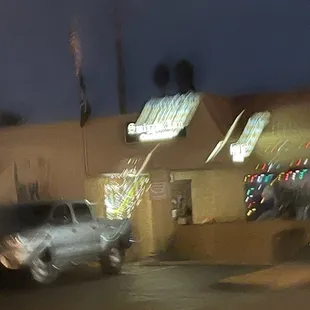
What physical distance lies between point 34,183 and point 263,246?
3070mm

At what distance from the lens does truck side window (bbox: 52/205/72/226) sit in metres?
8.15

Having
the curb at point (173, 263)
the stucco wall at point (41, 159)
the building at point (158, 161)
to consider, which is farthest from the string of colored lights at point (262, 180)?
the stucco wall at point (41, 159)

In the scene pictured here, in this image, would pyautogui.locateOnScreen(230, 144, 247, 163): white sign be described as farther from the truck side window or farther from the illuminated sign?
the truck side window

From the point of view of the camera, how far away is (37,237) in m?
7.88

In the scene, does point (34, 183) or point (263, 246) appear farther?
point (263, 246)

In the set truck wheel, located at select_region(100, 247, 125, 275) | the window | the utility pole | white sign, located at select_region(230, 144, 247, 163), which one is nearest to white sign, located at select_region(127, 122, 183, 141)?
the utility pole

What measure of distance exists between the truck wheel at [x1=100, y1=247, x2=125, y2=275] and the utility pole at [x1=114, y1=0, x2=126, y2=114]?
1786 millimetres

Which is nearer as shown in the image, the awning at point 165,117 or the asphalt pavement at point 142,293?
the asphalt pavement at point 142,293

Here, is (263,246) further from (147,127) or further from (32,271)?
(32,271)

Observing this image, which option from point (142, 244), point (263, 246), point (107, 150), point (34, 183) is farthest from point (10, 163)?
point (263, 246)

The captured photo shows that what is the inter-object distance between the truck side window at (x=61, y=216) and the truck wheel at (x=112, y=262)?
0.59 metres

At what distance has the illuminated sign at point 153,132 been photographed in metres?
9.51

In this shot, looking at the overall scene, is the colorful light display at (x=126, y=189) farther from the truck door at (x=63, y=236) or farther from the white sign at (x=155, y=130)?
the truck door at (x=63, y=236)

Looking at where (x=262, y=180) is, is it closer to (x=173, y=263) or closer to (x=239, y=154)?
(x=239, y=154)
